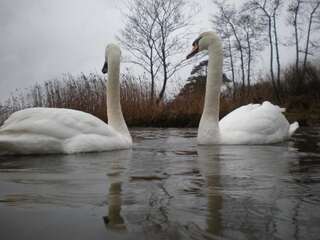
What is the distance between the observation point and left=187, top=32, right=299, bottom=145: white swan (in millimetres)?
6742

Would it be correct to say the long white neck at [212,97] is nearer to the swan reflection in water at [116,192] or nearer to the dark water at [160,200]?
the swan reflection in water at [116,192]

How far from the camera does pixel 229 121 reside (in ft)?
23.7

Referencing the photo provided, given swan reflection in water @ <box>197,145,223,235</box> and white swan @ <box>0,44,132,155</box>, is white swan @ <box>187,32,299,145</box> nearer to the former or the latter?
white swan @ <box>0,44,132,155</box>

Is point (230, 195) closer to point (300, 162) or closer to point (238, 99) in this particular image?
point (300, 162)

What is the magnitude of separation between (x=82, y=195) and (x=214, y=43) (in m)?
5.33

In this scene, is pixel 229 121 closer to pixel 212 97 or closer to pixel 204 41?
pixel 212 97

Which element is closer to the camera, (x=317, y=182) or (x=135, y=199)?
(x=135, y=199)

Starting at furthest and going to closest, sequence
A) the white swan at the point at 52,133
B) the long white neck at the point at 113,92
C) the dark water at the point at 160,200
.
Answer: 1. the long white neck at the point at 113,92
2. the white swan at the point at 52,133
3. the dark water at the point at 160,200

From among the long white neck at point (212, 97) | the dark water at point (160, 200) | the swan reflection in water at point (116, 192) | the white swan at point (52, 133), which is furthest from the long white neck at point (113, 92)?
the dark water at point (160, 200)

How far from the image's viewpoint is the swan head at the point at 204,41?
7.48 meters

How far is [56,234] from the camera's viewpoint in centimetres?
173

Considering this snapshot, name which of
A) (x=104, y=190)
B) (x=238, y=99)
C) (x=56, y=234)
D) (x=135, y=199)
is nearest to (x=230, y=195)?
(x=135, y=199)

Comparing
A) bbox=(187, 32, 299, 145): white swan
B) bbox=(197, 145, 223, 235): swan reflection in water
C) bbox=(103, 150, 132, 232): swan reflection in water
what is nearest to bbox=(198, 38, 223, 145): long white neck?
bbox=(187, 32, 299, 145): white swan

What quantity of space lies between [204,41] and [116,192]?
5.26 m
